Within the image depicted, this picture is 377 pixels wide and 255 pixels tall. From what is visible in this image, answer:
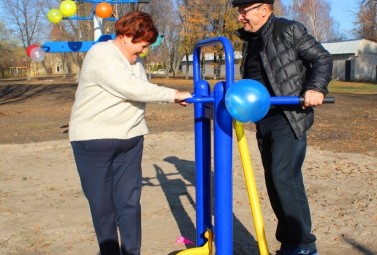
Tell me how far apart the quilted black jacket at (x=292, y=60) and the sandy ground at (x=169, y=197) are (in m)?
1.24

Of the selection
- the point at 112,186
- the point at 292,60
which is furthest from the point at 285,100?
the point at 112,186

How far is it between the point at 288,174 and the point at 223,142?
658 mm

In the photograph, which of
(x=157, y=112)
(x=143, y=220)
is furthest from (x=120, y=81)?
(x=157, y=112)

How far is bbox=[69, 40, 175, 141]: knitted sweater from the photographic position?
8.82 ft

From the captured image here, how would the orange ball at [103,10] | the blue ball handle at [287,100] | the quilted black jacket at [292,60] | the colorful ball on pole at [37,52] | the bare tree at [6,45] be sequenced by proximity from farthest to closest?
the bare tree at [6,45], the colorful ball on pole at [37,52], the orange ball at [103,10], the quilted black jacket at [292,60], the blue ball handle at [287,100]

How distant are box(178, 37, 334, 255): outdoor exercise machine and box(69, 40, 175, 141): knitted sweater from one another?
0.33m

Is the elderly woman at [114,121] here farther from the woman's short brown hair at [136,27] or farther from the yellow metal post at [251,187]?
the yellow metal post at [251,187]

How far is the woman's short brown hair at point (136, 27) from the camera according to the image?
2.76 m

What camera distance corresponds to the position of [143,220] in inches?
175

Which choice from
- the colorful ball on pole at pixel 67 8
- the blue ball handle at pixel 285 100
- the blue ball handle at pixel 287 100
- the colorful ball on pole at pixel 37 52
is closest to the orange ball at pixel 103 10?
the colorful ball on pole at pixel 67 8

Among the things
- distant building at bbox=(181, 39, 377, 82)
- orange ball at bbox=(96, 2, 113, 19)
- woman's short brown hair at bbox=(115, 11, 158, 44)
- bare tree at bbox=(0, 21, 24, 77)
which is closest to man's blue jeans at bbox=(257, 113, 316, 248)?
woman's short brown hair at bbox=(115, 11, 158, 44)

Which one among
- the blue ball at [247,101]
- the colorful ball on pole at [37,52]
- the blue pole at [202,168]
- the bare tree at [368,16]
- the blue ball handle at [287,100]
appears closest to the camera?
the blue ball at [247,101]

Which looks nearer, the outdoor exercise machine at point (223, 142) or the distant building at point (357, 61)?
the outdoor exercise machine at point (223, 142)

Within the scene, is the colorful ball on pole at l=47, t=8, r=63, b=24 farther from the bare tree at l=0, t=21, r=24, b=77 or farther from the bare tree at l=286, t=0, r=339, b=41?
the bare tree at l=286, t=0, r=339, b=41
